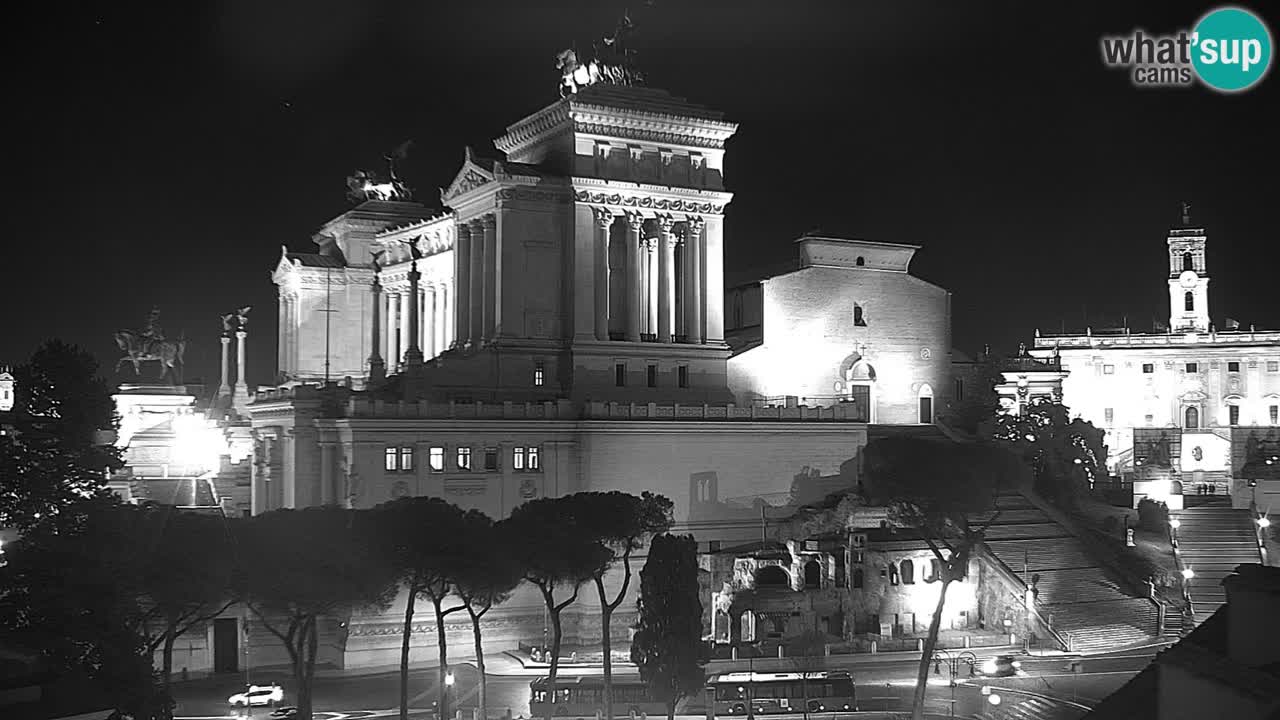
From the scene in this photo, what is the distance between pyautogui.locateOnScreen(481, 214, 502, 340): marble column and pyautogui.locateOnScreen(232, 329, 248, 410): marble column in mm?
28749

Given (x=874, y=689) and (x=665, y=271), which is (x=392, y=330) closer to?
(x=665, y=271)

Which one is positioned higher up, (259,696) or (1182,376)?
(1182,376)

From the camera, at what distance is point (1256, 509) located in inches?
3285

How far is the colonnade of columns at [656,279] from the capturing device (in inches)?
3036

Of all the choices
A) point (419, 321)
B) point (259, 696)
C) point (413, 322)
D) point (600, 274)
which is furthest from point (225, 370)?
point (259, 696)

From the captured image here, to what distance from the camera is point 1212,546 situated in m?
77.7

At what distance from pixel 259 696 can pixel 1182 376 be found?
3940 inches

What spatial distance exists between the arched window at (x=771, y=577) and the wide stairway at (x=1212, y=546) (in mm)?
23106

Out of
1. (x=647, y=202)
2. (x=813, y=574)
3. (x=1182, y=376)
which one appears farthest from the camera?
(x=1182, y=376)

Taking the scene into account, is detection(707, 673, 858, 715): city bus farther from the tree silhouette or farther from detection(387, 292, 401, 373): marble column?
detection(387, 292, 401, 373): marble column

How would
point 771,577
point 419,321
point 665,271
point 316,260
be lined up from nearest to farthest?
point 771,577, point 665,271, point 419,321, point 316,260

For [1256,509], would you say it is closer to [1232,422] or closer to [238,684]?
[1232,422]

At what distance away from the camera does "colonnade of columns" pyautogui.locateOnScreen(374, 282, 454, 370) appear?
91.4m

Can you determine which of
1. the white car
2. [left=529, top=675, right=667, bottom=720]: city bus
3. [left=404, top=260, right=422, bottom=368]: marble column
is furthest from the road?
[left=404, top=260, right=422, bottom=368]: marble column
